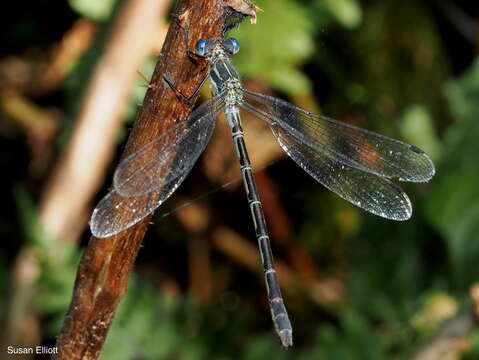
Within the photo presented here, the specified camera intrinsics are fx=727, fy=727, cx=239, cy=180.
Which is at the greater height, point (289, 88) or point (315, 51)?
point (315, 51)

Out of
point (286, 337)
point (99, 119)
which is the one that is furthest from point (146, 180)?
point (99, 119)

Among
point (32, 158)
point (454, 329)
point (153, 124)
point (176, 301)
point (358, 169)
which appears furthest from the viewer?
point (32, 158)

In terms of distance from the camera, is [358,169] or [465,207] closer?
[358,169]

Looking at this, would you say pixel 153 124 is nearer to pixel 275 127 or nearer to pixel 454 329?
pixel 275 127

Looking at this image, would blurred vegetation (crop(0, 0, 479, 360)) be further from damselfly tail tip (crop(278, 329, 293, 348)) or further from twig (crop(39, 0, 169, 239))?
damselfly tail tip (crop(278, 329, 293, 348))

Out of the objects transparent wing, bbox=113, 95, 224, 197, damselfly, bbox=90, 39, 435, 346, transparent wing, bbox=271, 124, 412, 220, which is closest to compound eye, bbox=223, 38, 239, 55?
damselfly, bbox=90, 39, 435, 346

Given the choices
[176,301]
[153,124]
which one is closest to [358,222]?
[176,301]
